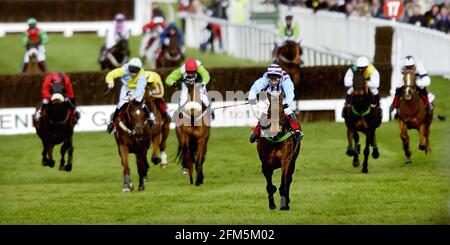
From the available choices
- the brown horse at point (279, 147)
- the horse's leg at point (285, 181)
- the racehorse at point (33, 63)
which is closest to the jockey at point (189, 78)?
the horse's leg at point (285, 181)

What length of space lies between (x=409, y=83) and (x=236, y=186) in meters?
4.07

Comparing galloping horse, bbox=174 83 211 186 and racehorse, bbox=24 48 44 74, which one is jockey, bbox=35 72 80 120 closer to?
galloping horse, bbox=174 83 211 186

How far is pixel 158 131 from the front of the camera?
25.0 metres

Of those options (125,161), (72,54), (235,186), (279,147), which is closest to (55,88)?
(125,161)

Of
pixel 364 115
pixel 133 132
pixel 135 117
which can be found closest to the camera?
pixel 135 117

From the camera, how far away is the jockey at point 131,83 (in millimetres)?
21312

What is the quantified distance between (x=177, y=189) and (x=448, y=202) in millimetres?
4941

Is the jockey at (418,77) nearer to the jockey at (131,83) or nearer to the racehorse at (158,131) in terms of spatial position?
the racehorse at (158,131)

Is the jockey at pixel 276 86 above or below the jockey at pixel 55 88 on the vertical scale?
above

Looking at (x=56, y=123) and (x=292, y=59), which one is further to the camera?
(x=292, y=59)

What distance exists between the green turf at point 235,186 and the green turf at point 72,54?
9705mm

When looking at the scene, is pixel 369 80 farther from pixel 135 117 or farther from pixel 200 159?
pixel 135 117

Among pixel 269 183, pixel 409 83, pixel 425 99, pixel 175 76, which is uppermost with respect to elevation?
pixel 175 76
